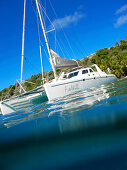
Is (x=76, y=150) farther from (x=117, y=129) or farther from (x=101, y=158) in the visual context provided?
(x=117, y=129)

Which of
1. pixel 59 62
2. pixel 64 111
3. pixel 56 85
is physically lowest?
pixel 64 111

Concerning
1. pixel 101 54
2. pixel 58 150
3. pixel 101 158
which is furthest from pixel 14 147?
pixel 101 54

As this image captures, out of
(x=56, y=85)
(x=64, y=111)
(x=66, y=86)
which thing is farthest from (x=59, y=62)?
(x=64, y=111)

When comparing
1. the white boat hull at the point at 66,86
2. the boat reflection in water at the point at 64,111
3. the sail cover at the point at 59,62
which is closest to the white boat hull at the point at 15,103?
the white boat hull at the point at 66,86

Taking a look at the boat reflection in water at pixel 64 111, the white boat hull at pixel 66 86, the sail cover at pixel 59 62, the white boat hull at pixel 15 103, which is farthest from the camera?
the sail cover at pixel 59 62

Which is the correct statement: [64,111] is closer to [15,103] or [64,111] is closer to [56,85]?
[56,85]

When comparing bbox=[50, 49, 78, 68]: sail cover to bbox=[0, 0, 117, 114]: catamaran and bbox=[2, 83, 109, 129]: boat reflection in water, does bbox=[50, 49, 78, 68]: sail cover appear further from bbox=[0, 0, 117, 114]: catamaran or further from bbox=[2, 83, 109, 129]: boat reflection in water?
bbox=[2, 83, 109, 129]: boat reflection in water

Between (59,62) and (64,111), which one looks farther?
(59,62)

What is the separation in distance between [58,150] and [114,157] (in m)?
0.52

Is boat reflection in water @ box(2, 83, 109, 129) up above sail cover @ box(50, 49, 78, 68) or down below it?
below

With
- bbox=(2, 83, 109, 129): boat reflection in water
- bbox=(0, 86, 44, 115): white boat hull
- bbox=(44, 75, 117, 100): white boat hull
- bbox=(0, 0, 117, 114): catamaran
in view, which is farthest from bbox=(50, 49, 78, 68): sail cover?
bbox=(2, 83, 109, 129): boat reflection in water

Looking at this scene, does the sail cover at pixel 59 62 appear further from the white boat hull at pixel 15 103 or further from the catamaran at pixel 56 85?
the white boat hull at pixel 15 103

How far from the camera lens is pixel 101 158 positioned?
40.7 inches

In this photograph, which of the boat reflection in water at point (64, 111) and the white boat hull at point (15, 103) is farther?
the white boat hull at point (15, 103)
